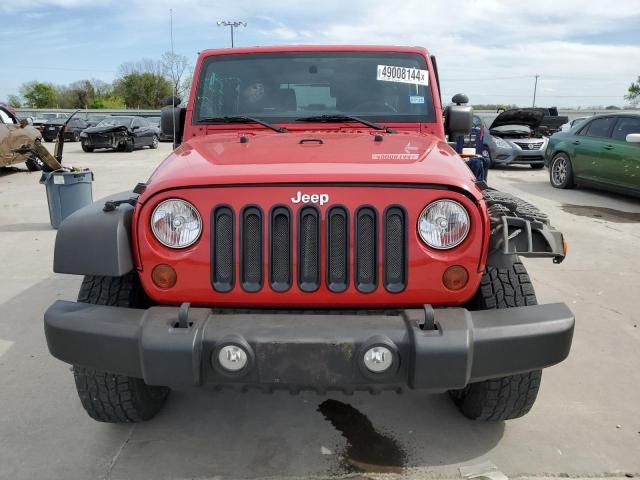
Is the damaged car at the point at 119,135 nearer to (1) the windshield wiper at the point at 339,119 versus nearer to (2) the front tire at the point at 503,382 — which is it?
(1) the windshield wiper at the point at 339,119

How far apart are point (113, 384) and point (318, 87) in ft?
7.18

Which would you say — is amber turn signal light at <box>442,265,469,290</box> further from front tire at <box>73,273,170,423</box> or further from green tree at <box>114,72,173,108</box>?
green tree at <box>114,72,173,108</box>

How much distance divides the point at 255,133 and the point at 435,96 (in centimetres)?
121

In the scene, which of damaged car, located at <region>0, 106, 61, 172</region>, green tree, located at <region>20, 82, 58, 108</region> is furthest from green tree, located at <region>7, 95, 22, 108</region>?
damaged car, located at <region>0, 106, 61, 172</region>

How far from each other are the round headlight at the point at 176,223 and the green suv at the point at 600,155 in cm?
821

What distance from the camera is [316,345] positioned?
209cm

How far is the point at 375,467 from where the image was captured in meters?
2.62

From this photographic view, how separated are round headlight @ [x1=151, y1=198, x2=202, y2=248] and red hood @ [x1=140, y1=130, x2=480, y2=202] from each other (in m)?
0.08

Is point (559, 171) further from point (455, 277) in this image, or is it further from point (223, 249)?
point (223, 249)

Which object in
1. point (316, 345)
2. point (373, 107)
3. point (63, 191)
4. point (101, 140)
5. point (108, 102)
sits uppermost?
point (373, 107)

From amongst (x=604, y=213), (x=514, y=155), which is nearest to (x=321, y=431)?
(x=604, y=213)

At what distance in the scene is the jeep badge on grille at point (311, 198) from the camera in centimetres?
226

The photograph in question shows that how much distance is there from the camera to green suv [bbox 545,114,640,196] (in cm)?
922

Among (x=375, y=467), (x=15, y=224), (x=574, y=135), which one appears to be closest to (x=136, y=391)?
(x=375, y=467)
